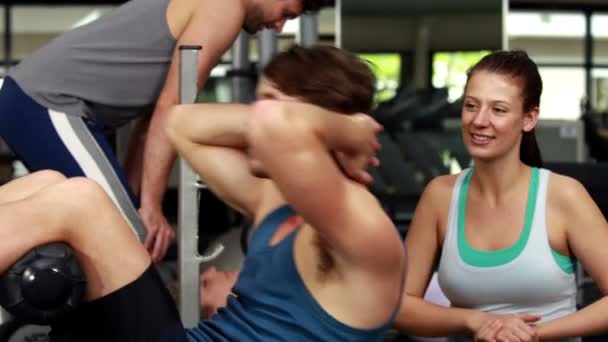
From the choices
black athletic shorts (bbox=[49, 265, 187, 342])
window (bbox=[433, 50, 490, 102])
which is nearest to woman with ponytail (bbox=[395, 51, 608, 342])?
black athletic shorts (bbox=[49, 265, 187, 342])

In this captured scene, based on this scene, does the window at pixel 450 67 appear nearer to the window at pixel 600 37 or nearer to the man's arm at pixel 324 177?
the window at pixel 600 37

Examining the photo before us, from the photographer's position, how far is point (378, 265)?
4.42ft

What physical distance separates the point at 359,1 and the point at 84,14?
5970 mm

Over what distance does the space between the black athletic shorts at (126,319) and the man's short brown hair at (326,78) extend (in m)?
0.44

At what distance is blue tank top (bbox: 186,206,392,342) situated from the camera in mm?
1414

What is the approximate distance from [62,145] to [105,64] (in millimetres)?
185

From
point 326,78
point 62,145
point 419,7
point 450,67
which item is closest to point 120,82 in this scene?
point 62,145

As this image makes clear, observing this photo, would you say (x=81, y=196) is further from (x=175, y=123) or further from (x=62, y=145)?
(x=62, y=145)

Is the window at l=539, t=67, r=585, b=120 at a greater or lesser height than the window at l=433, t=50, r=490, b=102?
lesser

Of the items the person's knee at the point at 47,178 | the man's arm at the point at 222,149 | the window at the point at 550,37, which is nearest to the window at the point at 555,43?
the window at the point at 550,37

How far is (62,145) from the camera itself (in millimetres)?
2141

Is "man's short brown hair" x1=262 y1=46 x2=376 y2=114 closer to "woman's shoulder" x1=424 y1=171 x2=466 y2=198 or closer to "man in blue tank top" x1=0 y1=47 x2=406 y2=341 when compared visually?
"man in blue tank top" x1=0 y1=47 x2=406 y2=341

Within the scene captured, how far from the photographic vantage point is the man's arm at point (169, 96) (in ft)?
7.09

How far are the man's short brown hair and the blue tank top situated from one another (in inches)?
7.5
